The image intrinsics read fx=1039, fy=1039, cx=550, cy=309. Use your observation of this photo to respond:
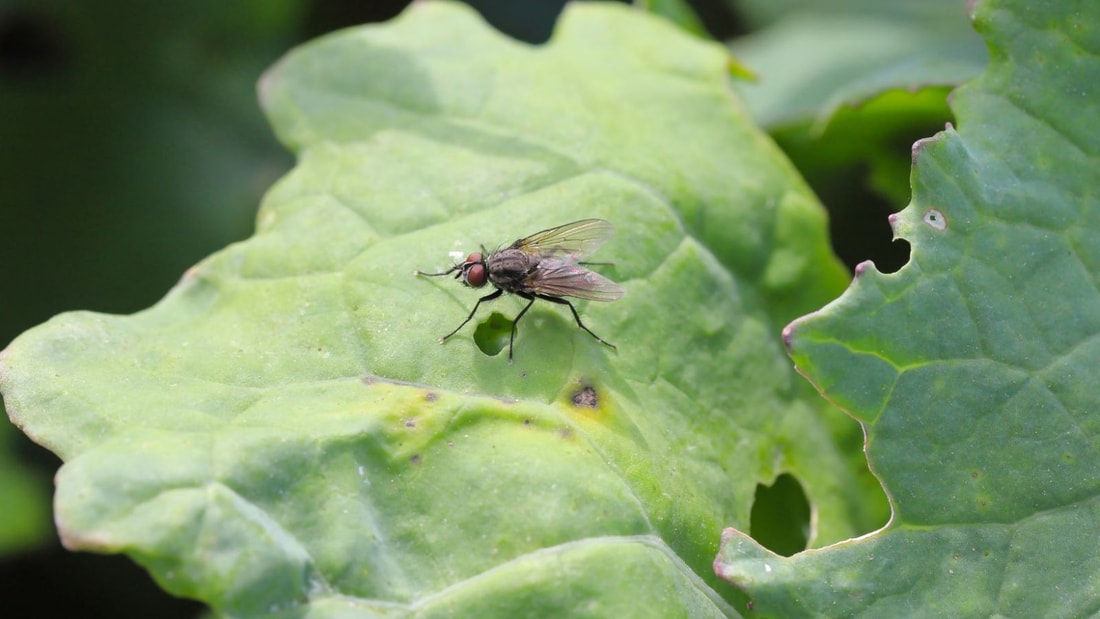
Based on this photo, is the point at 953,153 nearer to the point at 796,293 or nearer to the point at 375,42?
the point at 796,293

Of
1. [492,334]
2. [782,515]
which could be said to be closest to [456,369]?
[492,334]

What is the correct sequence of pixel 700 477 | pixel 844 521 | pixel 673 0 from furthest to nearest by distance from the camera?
pixel 673 0, pixel 844 521, pixel 700 477

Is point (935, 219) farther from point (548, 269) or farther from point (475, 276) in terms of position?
point (475, 276)

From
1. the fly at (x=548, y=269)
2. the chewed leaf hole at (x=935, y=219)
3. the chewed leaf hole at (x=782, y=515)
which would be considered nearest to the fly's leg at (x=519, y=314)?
the fly at (x=548, y=269)

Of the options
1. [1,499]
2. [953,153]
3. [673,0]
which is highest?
[953,153]

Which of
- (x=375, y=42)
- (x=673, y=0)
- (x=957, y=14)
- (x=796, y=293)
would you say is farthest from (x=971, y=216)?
(x=957, y=14)

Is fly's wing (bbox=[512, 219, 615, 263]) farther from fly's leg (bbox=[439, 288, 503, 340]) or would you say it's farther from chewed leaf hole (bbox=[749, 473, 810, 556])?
chewed leaf hole (bbox=[749, 473, 810, 556])
